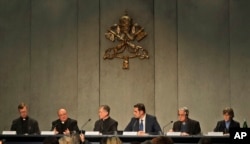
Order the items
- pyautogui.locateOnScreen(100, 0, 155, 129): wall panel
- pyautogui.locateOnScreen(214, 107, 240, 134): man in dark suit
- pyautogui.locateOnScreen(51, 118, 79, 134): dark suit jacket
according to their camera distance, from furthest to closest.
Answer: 1. pyautogui.locateOnScreen(100, 0, 155, 129): wall panel
2. pyautogui.locateOnScreen(51, 118, 79, 134): dark suit jacket
3. pyautogui.locateOnScreen(214, 107, 240, 134): man in dark suit

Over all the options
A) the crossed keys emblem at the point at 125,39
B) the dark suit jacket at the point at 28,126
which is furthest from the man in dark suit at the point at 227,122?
the dark suit jacket at the point at 28,126

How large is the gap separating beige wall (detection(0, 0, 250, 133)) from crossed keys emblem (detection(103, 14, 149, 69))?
10 centimetres

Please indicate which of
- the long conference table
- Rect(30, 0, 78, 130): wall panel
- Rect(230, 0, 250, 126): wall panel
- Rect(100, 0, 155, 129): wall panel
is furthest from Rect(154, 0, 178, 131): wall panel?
the long conference table

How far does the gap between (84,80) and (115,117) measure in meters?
0.96

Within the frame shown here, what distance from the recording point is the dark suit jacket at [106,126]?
1007cm

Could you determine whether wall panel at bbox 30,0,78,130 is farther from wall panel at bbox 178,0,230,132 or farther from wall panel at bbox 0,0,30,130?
wall panel at bbox 178,0,230,132

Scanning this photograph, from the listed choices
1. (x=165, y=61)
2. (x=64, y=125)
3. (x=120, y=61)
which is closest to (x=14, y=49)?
(x=120, y=61)

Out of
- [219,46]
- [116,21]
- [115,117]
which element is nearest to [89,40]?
[116,21]

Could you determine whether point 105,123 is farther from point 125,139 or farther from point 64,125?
point 125,139

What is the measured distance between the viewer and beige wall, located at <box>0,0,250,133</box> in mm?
11258

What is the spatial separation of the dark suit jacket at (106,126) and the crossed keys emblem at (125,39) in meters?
1.71

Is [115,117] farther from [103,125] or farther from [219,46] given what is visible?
[219,46]

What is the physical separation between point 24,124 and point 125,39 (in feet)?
8.62

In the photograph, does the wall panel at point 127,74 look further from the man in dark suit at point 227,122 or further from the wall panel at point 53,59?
the man in dark suit at point 227,122
